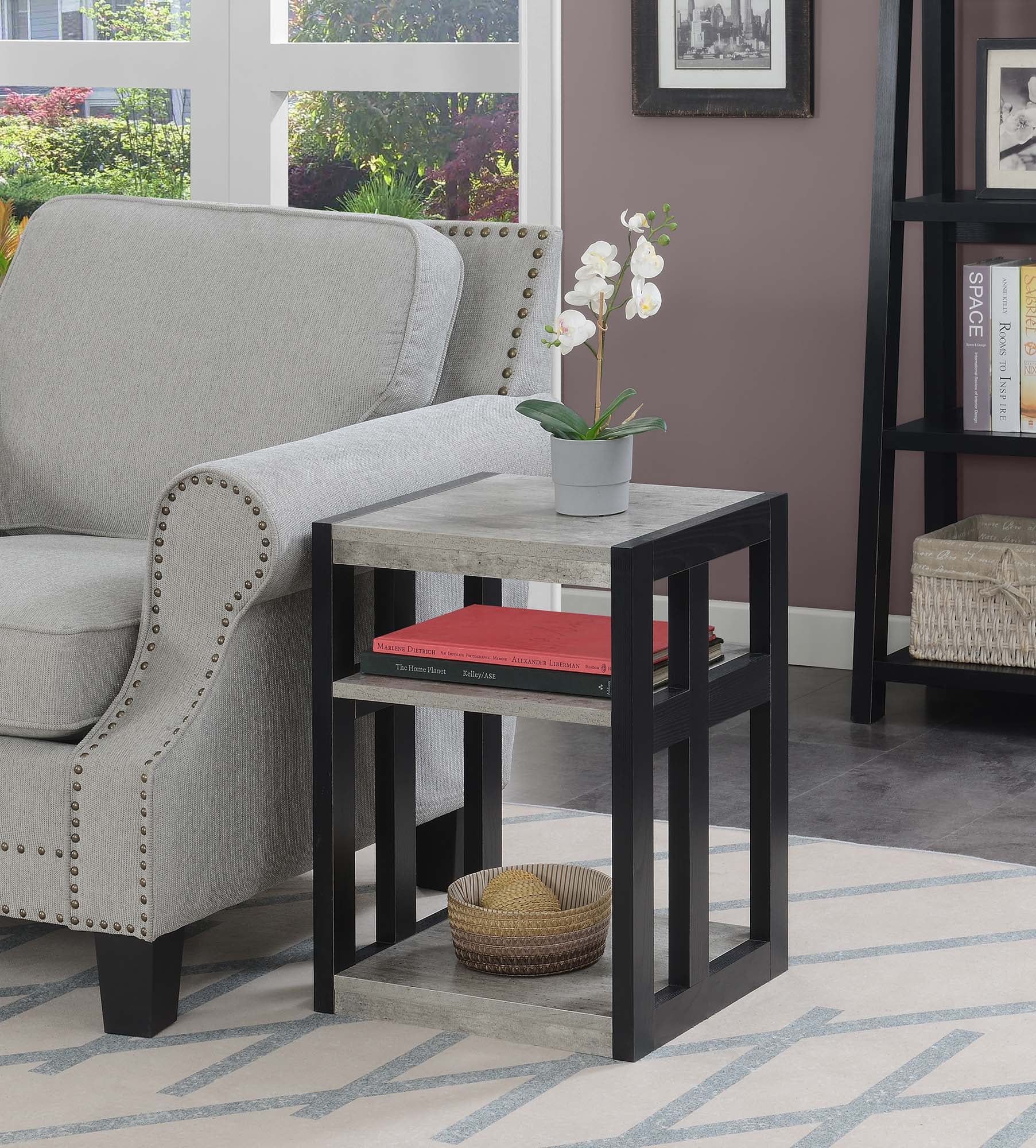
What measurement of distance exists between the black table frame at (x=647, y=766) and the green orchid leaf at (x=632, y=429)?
12 cm

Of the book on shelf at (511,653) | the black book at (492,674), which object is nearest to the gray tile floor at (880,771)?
the book on shelf at (511,653)

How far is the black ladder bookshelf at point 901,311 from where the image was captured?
3453 millimetres

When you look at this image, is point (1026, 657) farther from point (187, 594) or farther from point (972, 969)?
point (187, 594)

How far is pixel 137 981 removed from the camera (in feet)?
7.11

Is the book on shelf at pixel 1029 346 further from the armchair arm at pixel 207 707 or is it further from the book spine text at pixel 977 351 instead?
the armchair arm at pixel 207 707

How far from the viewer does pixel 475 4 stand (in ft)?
14.3

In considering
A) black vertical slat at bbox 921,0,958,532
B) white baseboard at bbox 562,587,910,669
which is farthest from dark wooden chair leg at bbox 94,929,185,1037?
black vertical slat at bbox 921,0,958,532

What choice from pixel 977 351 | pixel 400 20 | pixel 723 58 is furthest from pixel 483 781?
pixel 400 20

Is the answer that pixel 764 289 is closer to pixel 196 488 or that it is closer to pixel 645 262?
pixel 645 262

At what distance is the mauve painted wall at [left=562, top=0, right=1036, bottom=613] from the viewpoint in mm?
3812

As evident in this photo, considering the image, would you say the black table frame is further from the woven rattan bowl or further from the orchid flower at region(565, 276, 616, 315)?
the orchid flower at region(565, 276, 616, 315)

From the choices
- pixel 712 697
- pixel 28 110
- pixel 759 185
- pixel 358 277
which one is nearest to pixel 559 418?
pixel 712 697

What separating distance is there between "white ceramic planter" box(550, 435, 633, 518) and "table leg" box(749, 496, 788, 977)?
205mm

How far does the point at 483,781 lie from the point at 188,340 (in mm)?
712
